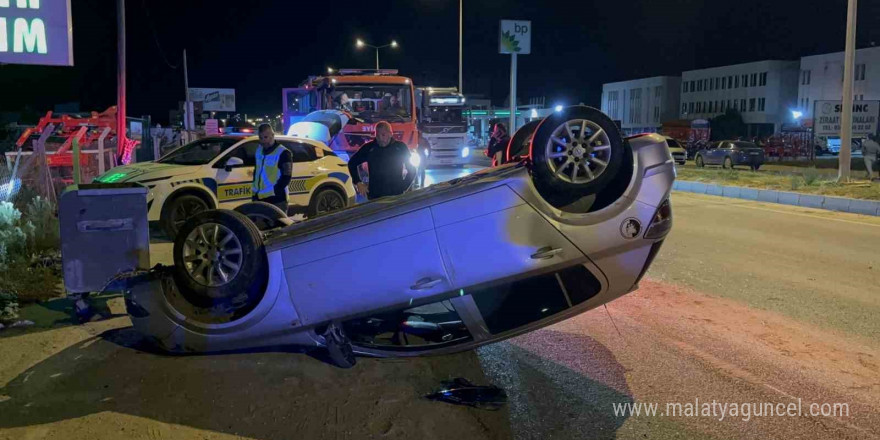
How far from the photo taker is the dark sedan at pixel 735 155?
29797 mm

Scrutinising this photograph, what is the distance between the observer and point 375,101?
696 inches

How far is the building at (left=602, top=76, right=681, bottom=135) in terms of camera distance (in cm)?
8394

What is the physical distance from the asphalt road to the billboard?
223 feet

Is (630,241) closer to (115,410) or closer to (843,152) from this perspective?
(115,410)

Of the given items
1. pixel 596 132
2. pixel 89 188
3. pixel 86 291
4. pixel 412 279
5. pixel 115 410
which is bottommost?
pixel 115 410

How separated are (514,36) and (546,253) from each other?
940 inches

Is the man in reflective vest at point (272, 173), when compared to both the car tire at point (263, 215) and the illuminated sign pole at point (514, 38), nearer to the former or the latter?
the car tire at point (263, 215)

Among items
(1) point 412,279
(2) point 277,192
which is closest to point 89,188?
(2) point 277,192

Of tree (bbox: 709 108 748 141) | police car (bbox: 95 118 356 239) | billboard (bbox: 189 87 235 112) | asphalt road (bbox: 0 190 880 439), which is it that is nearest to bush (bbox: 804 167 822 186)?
asphalt road (bbox: 0 190 880 439)

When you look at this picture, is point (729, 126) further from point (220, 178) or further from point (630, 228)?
point (630, 228)

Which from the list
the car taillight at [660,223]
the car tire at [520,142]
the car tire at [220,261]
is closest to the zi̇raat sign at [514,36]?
the car tire at [520,142]

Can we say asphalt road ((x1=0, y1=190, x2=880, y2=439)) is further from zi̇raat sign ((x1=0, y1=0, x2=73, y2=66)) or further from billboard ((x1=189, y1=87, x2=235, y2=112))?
billboard ((x1=189, y1=87, x2=235, y2=112))

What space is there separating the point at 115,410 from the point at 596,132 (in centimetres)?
334

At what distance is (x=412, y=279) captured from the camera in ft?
12.8
